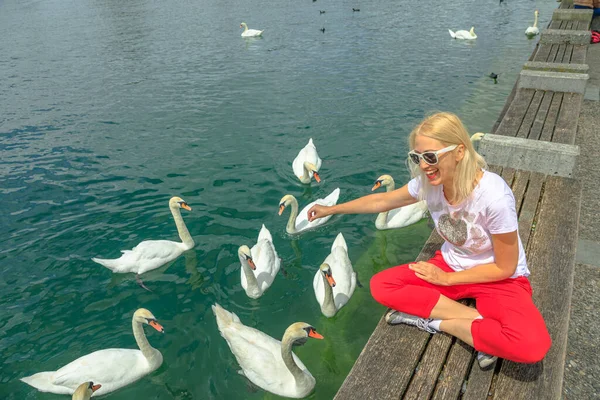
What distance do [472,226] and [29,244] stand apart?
7.77 m

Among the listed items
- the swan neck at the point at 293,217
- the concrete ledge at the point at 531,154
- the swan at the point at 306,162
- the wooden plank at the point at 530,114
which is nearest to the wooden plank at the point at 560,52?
the wooden plank at the point at 530,114

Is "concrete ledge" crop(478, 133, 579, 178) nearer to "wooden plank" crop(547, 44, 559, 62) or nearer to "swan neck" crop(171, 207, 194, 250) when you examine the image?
"swan neck" crop(171, 207, 194, 250)

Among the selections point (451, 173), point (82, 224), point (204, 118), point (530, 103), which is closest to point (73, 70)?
point (204, 118)

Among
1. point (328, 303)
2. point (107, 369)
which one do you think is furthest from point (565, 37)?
point (107, 369)

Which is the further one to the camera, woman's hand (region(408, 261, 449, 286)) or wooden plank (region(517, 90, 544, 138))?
wooden plank (region(517, 90, 544, 138))

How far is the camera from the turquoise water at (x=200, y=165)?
6.27 meters

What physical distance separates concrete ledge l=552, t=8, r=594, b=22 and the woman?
50.4 feet

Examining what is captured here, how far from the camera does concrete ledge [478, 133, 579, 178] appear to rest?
18.3 ft


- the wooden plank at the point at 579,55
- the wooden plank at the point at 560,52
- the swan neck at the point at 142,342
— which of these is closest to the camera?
the swan neck at the point at 142,342

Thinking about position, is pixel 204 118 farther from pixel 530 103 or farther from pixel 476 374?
pixel 476 374

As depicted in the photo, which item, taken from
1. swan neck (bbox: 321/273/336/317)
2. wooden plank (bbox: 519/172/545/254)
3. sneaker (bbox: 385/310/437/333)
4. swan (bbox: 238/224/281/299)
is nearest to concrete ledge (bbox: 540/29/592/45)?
wooden plank (bbox: 519/172/545/254)

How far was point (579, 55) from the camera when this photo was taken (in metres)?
10.9

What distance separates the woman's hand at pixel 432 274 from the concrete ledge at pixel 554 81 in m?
6.30

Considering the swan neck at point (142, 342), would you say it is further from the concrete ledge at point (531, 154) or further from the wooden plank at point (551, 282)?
the concrete ledge at point (531, 154)
